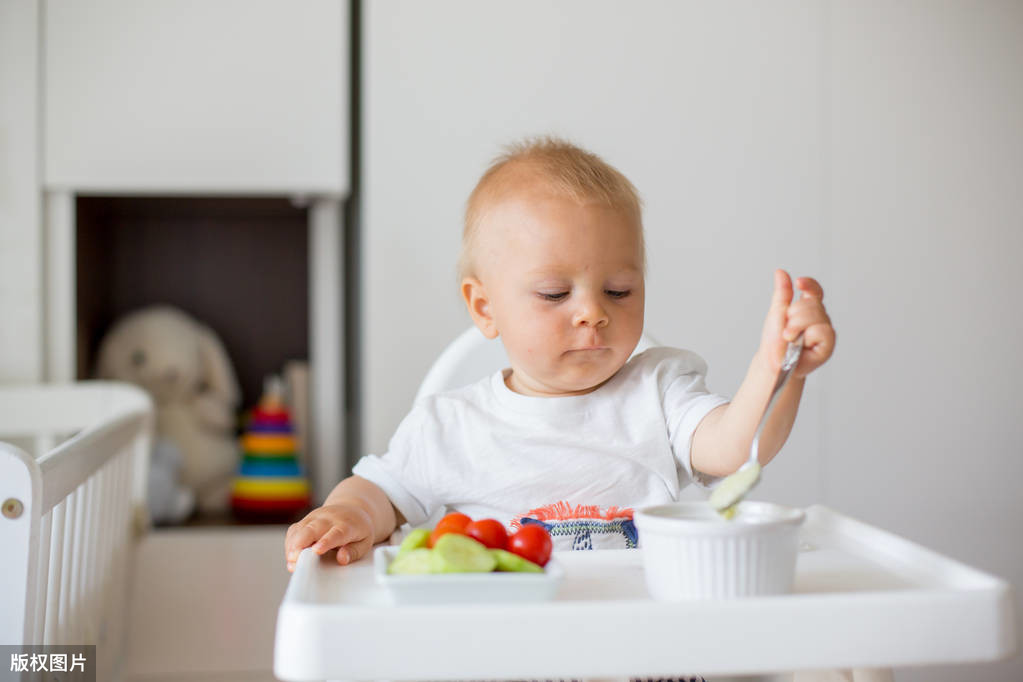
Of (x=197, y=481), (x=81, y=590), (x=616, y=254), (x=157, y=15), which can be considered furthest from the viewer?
(x=197, y=481)

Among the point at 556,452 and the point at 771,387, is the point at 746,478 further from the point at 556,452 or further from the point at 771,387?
the point at 556,452

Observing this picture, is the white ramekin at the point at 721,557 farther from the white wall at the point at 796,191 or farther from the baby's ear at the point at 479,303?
the white wall at the point at 796,191

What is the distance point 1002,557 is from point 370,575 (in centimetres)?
134

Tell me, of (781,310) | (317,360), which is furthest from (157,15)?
(781,310)

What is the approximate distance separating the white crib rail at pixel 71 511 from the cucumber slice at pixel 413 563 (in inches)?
15.8

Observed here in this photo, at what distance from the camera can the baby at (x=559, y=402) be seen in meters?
0.81

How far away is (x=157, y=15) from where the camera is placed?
1.47 metres

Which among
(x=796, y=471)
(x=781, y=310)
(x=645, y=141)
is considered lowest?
(x=796, y=471)

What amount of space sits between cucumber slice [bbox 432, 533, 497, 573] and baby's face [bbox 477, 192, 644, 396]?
312 mm

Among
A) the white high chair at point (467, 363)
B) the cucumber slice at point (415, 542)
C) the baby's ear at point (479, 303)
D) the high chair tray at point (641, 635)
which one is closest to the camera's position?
the high chair tray at point (641, 635)

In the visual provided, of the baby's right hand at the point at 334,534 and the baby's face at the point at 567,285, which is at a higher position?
the baby's face at the point at 567,285

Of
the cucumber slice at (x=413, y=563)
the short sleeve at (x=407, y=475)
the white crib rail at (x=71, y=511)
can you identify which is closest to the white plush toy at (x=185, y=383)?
the white crib rail at (x=71, y=511)

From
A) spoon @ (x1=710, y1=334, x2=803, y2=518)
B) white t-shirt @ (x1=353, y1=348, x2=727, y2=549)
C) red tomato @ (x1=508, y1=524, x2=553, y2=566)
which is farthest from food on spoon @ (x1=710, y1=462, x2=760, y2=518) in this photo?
white t-shirt @ (x1=353, y1=348, x2=727, y2=549)

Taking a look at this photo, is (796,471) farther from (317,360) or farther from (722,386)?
(317,360)
